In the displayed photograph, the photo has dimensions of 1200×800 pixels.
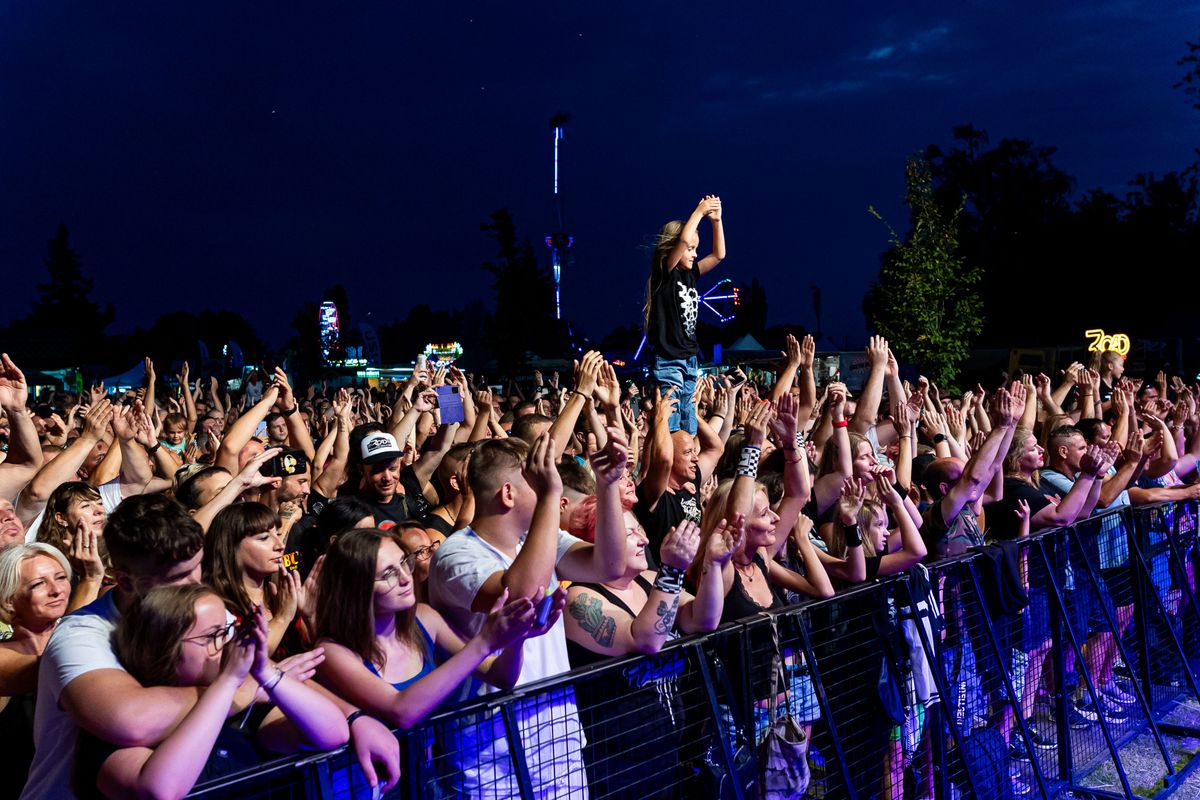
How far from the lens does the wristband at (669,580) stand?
337 centimetres

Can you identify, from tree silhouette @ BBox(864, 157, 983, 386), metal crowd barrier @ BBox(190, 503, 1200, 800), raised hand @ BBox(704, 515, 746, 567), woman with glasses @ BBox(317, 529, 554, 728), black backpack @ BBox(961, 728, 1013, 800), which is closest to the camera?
woman with glasses @ BBox(317, 529, 554, 728)

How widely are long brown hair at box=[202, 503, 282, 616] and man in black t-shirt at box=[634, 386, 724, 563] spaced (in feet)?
5.94

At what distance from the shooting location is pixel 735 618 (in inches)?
163

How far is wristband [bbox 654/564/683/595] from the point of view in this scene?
3.37 meters

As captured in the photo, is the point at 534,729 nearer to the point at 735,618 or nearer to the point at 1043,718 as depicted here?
the point at 735,618

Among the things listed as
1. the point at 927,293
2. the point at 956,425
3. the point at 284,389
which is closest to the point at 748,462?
the point at 284,389

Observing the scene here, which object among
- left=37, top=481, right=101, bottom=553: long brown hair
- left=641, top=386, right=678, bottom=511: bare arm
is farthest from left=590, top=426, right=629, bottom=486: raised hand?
left=37, top=481, right=101, bottom=553: long brown hair

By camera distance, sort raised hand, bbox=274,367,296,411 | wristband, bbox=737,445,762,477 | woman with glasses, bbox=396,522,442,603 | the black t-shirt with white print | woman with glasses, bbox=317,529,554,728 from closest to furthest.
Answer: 1. woman with glasses, bbox=317,529,554,728
2. wristband, bbox=737,445,762,477
3. woman with glasses, bbox=396,522,442,603
4. raised hand, bbox=274,367,296,411
5. the black t-shirt with white print

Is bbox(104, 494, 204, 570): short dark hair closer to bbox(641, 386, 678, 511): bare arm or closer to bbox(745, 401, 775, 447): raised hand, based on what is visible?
bbox(745, 401, 775, 447): raised hand

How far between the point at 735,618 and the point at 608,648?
803 millimetres

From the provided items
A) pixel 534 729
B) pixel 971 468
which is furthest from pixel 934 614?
pixel 534 729

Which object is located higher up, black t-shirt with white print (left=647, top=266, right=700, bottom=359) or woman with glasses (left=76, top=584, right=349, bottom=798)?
black t-shirt with white print (left=647, top=266, right=700, bottom=359)

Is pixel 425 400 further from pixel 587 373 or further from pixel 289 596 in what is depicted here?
pixel 289 596

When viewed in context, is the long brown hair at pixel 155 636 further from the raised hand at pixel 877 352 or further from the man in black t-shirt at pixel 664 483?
the raised hand at pixel 877 352
